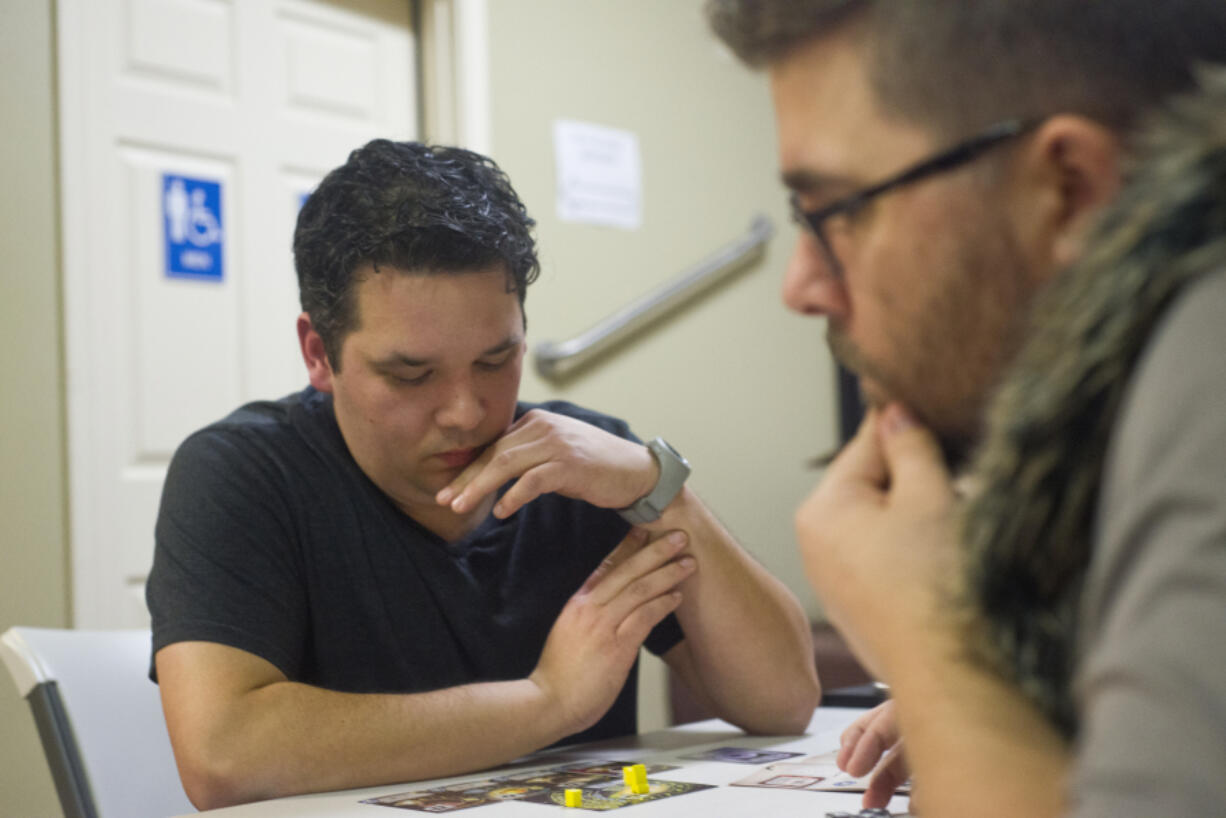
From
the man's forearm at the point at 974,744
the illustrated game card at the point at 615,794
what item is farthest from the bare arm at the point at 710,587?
the man's forearm at the point at 974,744

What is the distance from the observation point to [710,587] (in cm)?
157

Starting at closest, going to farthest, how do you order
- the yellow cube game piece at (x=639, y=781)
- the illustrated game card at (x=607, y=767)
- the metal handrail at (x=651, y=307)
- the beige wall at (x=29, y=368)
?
the yellow cube game piece at (x=639, y=781) → the illustrated game card at (x=607, y=767) → the beige wall at (x=29, y=368) → the metal handrail at (x=651, y=307)

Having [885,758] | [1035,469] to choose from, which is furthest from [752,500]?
[1035,469]

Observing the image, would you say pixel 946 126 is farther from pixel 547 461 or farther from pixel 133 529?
pixel 133 529

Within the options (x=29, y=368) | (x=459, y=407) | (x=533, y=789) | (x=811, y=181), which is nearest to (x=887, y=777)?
(x=533, y=789)

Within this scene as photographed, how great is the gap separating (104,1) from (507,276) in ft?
5.11

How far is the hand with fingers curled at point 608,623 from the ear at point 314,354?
0.46m

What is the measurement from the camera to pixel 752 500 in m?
3.65

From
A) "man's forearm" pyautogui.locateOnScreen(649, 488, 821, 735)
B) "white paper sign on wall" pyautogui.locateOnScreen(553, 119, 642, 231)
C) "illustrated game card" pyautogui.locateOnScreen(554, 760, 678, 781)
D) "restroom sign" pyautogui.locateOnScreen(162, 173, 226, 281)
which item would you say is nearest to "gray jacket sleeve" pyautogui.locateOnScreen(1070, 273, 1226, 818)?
"illustrated game card" pyautogui.locateOnScreen(554, 760, 678, 781)

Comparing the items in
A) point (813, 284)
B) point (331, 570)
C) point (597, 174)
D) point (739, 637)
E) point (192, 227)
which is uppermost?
point (597, 174)

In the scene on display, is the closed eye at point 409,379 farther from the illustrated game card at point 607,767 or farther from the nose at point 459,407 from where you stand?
the illustrated game card at point 607,767

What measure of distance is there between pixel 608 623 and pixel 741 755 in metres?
0.23

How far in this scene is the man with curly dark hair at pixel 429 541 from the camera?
4.25 ft

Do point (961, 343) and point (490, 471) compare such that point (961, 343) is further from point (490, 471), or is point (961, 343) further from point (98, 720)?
point (98, 720)
